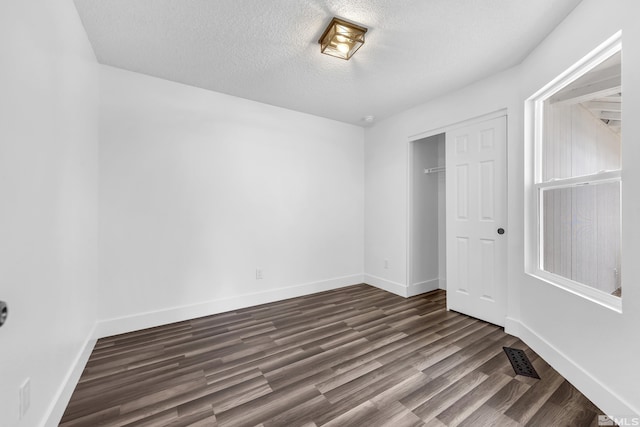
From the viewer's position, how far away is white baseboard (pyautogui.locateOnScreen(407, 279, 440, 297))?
12.1ft

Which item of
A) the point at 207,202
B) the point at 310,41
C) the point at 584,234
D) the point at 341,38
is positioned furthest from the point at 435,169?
the point at 207,202

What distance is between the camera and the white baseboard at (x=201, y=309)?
2.53m

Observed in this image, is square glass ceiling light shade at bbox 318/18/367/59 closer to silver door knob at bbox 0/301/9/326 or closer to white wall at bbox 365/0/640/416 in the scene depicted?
white wall at bbox 365/0/640/416

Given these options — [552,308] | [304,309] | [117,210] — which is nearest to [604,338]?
[552,308]

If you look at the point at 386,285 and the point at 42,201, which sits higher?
the point at 42,201

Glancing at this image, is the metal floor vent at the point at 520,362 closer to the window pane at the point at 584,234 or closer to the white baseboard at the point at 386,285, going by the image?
the window pane at the point at 584,234

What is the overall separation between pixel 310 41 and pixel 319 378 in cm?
262

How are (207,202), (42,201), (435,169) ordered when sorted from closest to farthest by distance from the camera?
(42,201) < (207,202) < (435,169)

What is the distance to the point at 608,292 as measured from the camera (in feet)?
5.45

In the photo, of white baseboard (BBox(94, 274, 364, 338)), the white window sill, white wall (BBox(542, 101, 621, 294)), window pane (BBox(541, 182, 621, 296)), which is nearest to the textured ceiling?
white wall (BBox(542, 101, 621, 294))

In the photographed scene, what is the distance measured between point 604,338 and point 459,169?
1.96 metres

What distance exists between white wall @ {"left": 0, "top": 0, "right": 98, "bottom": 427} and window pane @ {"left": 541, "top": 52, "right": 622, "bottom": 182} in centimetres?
314

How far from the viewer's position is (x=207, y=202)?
3004mm

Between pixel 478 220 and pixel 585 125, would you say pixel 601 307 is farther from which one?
pixel 478 220
